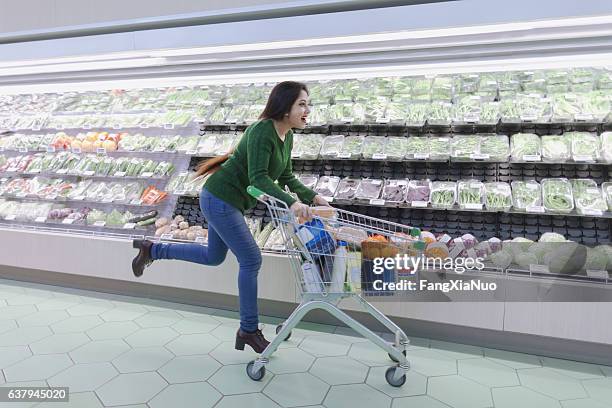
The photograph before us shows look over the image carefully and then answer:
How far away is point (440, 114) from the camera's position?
9.85ft

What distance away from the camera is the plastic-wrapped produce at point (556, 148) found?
2678 mm

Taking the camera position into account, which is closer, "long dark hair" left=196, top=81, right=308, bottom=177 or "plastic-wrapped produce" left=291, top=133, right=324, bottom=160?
"long dark hair" left=196, top=81, right=308, bottom=177

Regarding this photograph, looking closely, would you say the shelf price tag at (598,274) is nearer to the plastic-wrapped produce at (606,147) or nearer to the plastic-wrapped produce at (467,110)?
the plastic-wrapped produce at (606,147)

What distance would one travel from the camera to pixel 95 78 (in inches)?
140

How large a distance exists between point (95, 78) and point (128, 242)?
1.37 m

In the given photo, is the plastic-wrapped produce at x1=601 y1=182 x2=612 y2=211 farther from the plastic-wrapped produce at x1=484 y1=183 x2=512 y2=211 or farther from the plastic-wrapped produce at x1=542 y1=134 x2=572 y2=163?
the plastic-wrapped produce at x1=484 y1=183 x2=512 y2=211

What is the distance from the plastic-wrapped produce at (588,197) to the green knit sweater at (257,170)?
157 cm

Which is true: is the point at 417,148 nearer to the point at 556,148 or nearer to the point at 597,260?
the point at 556,148

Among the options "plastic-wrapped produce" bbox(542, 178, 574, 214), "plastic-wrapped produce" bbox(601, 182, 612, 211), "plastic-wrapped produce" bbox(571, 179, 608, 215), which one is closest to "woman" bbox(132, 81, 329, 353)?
"plastic-wrapped produce" bbox(542, 178, 574, 214)

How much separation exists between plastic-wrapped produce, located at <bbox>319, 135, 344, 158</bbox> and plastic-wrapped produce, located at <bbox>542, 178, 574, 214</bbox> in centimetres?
134

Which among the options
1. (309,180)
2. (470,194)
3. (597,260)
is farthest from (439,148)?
(597,260)

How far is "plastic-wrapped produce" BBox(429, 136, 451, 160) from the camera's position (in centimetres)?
289

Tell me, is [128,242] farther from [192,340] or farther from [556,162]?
[556,162]

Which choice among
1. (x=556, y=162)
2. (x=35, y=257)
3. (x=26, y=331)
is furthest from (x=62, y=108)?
(x=556, y=162)
